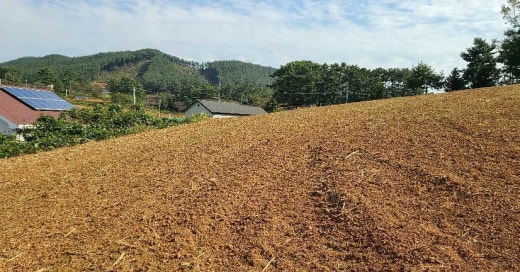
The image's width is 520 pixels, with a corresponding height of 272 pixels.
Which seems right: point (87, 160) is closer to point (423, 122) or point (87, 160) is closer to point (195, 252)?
point (195, 252)

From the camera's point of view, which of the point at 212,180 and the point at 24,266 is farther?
the point at 212,180

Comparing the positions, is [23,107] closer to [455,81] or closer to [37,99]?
[37,99]

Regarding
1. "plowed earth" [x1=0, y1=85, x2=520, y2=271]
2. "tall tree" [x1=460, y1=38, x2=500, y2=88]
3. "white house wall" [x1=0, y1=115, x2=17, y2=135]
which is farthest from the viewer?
"tall tree" [x1=460, y1=38, x2=500, y2=88]

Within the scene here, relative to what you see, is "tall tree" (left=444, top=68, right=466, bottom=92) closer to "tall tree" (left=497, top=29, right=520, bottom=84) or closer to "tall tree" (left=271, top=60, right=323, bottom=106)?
"tall tree" (left=497, top=29, right=520, bottom=84)

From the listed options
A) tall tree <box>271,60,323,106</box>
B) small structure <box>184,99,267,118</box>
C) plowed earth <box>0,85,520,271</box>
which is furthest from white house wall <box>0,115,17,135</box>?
tall tree <box>271,60,323,106</box>

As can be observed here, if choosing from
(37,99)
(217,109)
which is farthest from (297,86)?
(37,99)

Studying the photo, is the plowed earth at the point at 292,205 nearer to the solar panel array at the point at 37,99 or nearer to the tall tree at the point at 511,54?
the solar panel array at the point at 37,99

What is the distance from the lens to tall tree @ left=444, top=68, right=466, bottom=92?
30.9m

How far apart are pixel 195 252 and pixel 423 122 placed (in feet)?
15.7

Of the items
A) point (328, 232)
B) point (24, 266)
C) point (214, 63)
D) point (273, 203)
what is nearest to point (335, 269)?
point (328, 232)

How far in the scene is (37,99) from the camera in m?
18.5

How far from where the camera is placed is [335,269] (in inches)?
111

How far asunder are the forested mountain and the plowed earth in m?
60.0

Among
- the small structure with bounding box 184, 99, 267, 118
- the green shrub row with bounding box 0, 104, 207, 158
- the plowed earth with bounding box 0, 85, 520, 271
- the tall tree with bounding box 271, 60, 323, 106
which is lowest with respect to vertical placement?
the small structure with bounding box 184, 99, 267, 118
